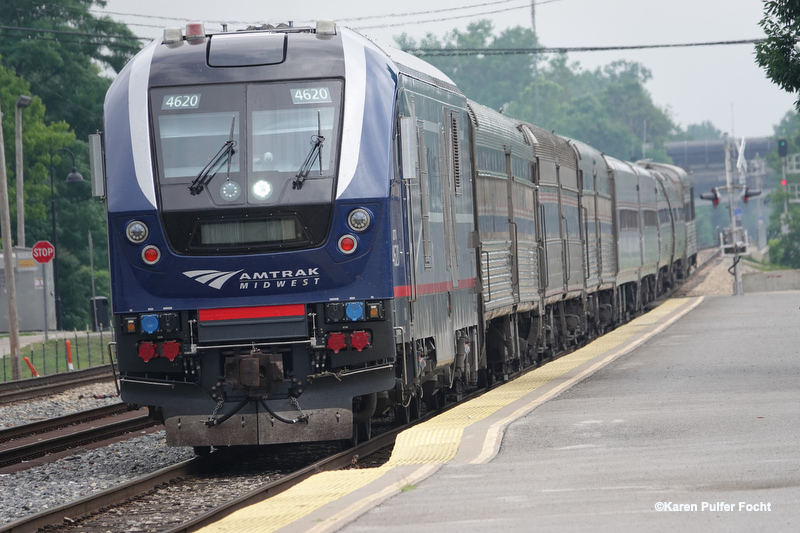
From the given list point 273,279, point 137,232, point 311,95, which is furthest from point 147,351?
point 311,95

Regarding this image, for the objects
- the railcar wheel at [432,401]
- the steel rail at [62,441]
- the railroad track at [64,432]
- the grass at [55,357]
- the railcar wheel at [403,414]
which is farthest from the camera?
the grass at [55,357]

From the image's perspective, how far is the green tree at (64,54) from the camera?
184ft

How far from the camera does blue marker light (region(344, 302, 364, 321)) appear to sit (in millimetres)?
11062

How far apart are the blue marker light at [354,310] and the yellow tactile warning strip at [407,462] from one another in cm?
106

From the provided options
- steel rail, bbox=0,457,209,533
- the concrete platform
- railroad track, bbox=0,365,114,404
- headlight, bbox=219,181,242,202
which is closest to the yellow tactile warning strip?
the concrete platform

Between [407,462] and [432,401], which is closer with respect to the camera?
[407,462]

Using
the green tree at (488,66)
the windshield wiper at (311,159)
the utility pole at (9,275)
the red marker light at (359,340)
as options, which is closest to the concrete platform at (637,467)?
the red marker light at (359,340)

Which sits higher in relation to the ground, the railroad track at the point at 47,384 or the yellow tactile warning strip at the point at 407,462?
the yellow tactile warning strip at the point at 407,462

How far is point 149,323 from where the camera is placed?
1112 cm

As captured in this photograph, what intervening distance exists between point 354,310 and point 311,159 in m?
1.34

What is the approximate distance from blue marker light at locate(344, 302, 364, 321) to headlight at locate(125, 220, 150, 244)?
5.98 feet

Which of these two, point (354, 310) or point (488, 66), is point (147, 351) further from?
point (488, 66)

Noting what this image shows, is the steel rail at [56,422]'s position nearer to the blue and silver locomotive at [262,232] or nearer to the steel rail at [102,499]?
the steel rail at [102,499]

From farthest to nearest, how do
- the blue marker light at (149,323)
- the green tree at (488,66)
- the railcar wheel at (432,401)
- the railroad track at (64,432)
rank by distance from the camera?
the green tree at (488,66) < the railcar wheel at (432,401) < the railroad track at (64,432) < the blue marker light at (149,323)
